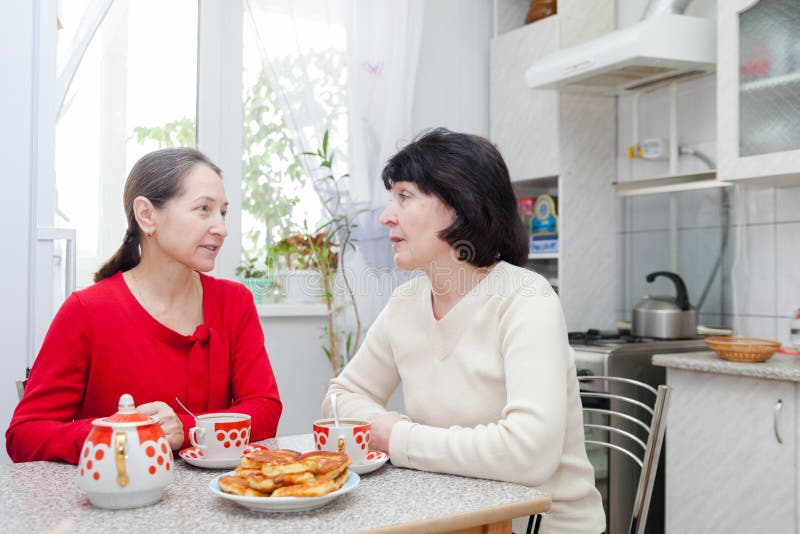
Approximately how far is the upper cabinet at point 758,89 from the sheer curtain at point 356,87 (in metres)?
1.23

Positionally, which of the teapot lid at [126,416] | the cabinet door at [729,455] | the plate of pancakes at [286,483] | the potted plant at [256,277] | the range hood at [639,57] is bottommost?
the cabinet door at [729,455]

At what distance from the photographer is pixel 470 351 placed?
1383 mm

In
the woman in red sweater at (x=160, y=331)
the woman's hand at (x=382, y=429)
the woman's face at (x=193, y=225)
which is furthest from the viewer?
the woman's face at (x=193, y=225)

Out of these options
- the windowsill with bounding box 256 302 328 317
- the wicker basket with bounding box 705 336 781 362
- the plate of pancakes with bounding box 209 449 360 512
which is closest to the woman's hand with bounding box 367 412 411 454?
the plate of pancakes with bounding box 209 449 360 512

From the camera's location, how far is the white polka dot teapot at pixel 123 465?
0.97 m

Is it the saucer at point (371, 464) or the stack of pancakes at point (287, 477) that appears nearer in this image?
the stack of pancakes at point (287, 477)

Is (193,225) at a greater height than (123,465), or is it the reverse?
(193,225)

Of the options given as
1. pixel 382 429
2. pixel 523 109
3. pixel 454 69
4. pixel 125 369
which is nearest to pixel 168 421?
pixel 125 369

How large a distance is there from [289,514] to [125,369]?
63 centimetres

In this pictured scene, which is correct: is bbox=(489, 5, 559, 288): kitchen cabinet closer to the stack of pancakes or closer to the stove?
the stove

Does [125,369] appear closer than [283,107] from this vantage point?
Yes

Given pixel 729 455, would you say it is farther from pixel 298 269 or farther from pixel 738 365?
pixel 298 269

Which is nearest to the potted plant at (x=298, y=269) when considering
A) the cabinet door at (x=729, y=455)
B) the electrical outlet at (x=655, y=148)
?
the electrical outlet at (x=655, y=148)

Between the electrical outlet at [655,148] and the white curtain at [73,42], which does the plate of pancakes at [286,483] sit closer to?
the white curtain at [73,42]
